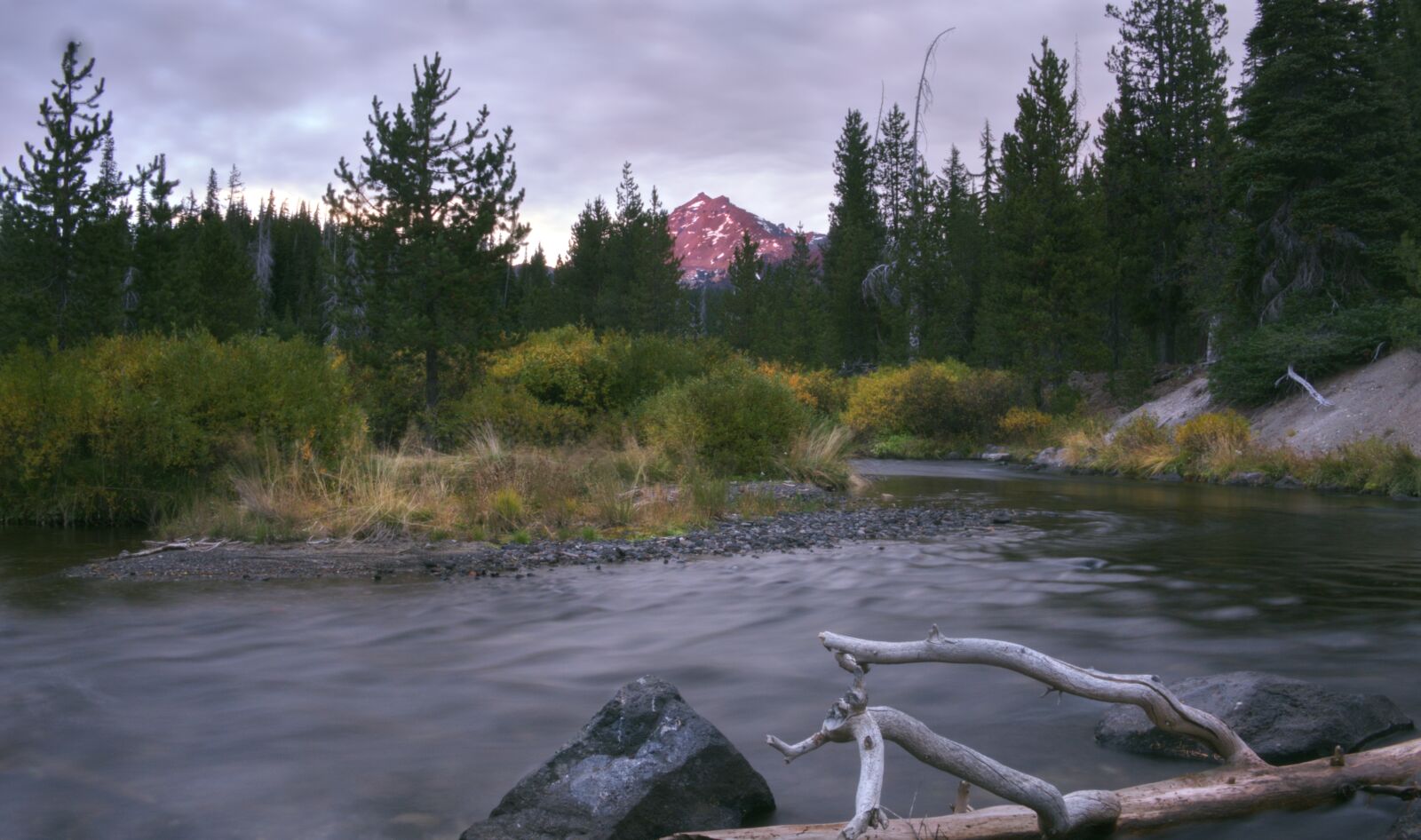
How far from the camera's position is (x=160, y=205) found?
1313 inches

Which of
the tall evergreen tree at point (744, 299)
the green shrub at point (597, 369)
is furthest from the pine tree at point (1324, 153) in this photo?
the tall evergreen tree at point (744, 299)

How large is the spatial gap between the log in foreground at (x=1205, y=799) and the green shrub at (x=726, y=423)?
13.8m

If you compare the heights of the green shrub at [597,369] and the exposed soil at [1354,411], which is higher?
the green shrub at [597,369]

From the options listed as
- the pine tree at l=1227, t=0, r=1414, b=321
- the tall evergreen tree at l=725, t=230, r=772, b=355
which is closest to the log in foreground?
the pine tree at l=1227, t=0, r=1414, b=321

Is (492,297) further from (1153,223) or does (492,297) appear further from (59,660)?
(1153,223)

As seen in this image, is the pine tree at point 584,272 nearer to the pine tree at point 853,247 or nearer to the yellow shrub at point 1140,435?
the pine tree at point 853,247

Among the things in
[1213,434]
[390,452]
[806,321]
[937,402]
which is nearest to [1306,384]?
[1213,434]

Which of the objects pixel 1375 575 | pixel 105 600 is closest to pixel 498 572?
pixel 105 600

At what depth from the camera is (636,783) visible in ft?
13.0

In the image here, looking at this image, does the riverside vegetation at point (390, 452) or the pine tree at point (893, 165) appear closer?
the riverside vegetation at point (390, 452)

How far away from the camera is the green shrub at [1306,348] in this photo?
947 inches

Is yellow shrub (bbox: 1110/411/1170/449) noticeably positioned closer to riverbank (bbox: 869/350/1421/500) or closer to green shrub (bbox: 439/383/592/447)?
riverbank (bbox: 869/350/1421/500)

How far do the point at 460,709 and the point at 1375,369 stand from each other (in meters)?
25.0

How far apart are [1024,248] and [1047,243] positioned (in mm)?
1512
